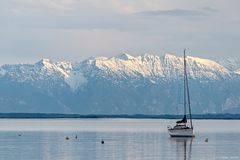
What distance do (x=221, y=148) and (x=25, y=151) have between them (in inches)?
1074

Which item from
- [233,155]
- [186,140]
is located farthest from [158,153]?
[186,140]

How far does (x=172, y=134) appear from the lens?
142 meters

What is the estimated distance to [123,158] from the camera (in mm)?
95812

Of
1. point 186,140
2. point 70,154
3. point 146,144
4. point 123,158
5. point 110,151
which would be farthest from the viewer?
point 186,140

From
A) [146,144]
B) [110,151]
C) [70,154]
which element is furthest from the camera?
[146,144]

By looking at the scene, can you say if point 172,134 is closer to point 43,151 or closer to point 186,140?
point 186,140

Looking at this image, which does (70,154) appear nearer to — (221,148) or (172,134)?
(221,148)

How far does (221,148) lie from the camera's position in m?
115

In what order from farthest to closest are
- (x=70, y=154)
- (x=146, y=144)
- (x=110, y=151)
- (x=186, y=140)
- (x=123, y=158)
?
1. (x=186, y=140)
2. (x=146, y=144)
3. (x=110, y=151)
4. (x=70, y=154)
5. (x=123, y=158)

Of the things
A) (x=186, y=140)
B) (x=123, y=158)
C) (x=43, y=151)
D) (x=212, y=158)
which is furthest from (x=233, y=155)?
(x=186, y=140)

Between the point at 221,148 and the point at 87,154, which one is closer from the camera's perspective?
the point at 87,154

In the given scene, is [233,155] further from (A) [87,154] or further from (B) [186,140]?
(B) [186,140]

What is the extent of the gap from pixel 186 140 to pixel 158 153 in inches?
1163

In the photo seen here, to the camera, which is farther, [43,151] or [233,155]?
[43,151]
